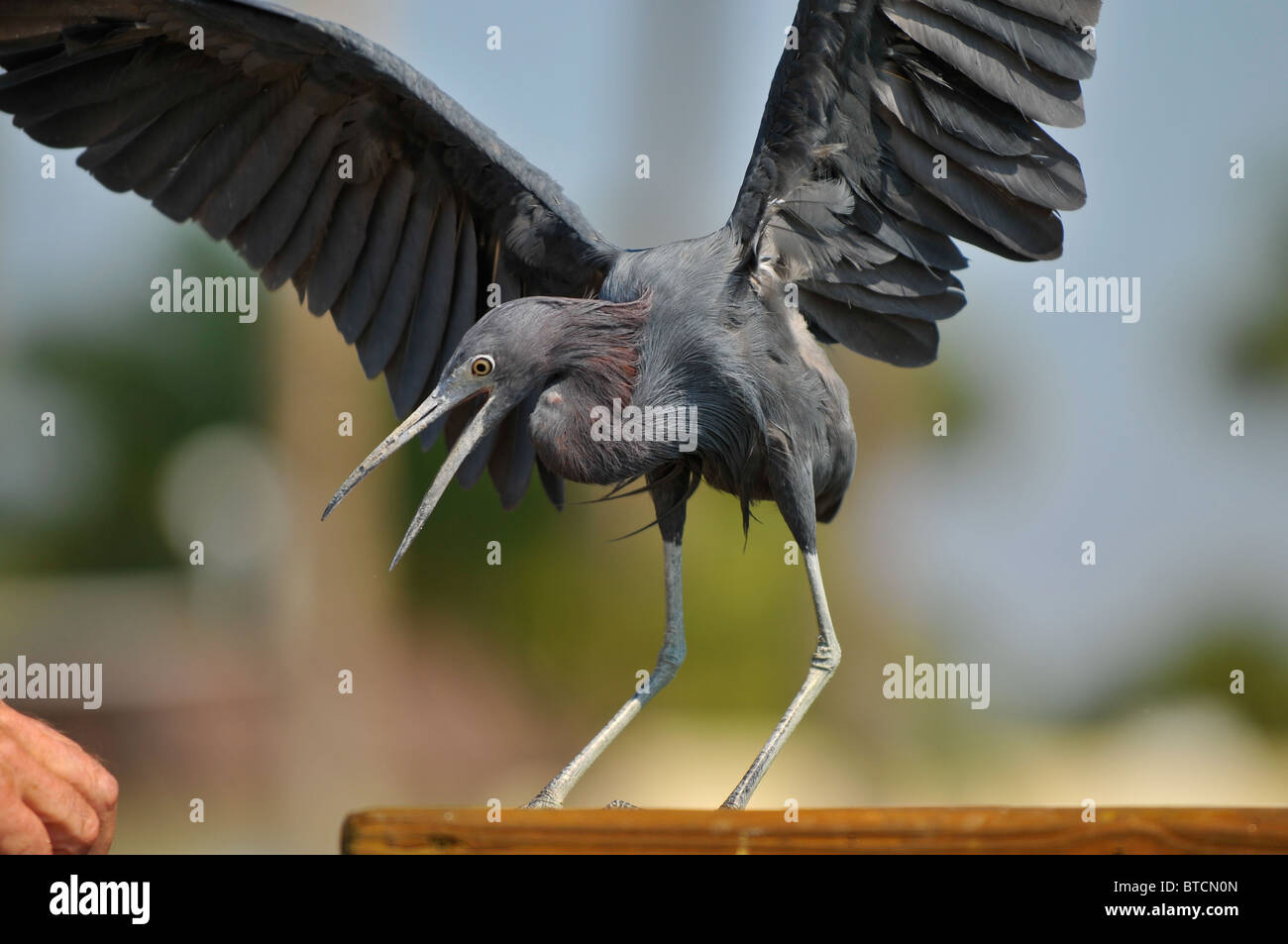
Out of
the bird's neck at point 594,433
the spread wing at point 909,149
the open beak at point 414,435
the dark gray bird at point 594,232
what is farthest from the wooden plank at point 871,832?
the spread wing at point 909,149

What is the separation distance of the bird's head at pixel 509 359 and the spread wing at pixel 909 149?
0.47 meters

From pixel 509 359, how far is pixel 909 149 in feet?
4.32

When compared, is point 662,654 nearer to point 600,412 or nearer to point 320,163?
point 600,412

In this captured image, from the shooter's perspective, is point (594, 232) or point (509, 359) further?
point (594, 232)

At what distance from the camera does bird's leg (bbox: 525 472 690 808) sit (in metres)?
3.44

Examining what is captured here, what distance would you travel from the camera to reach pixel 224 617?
1203cm

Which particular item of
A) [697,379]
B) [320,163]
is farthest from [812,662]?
[320,163]

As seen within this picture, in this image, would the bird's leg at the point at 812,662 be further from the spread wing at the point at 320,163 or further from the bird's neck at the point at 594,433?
the spread wing at the point at 320,163

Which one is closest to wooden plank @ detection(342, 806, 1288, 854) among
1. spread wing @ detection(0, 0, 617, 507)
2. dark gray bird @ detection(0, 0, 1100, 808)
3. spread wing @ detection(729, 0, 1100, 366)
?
dark gray bird @ detection(0, 0, 1100, 808)

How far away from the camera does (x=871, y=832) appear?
7.38ft

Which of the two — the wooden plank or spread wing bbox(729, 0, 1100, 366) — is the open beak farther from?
the wooden plank

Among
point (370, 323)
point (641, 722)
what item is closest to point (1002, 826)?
point (370, 323)
